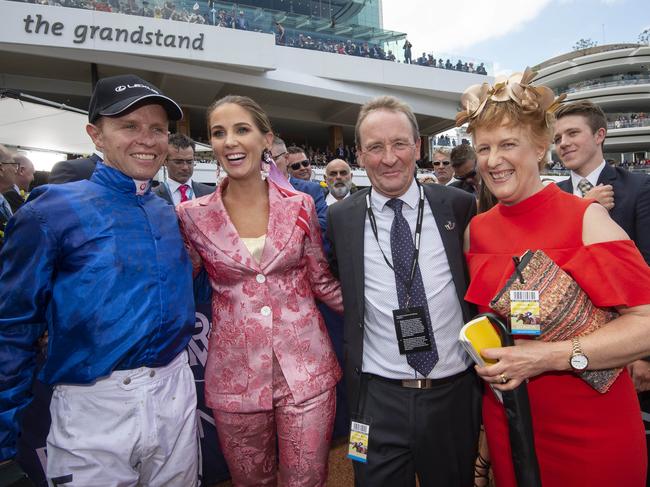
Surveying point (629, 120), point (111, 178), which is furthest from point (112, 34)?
point (629, 120)

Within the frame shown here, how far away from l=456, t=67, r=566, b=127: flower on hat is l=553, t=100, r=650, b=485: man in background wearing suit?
106cm

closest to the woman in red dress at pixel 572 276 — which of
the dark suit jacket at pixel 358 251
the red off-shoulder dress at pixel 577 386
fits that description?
the red off-shoulder dress at pixel 577 386

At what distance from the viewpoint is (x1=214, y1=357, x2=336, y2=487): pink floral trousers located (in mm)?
1989

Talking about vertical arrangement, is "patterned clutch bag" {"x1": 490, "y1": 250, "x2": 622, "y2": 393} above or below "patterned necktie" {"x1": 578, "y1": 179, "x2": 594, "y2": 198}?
below

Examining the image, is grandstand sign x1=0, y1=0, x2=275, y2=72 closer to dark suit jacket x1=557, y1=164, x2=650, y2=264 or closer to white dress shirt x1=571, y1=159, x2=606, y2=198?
white dress shirt x1=571, y1=159, x2=606, y2=198

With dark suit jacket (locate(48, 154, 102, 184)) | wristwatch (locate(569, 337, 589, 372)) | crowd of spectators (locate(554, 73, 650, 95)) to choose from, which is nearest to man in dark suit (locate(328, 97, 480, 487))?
wristwatch (locate(569, 337, 589, 372))

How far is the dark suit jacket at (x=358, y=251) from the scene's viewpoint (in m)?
2.01

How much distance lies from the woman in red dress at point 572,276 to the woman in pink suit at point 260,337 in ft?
2.59

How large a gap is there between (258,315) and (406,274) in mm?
716

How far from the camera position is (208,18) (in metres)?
20.8

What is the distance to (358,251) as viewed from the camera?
2064mm

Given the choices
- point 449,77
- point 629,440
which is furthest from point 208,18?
point 629,440

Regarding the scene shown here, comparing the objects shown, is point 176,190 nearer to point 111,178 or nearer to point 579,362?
point 111,178

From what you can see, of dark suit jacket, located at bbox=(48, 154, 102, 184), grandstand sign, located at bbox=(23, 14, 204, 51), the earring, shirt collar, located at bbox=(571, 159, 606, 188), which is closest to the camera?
the earring
